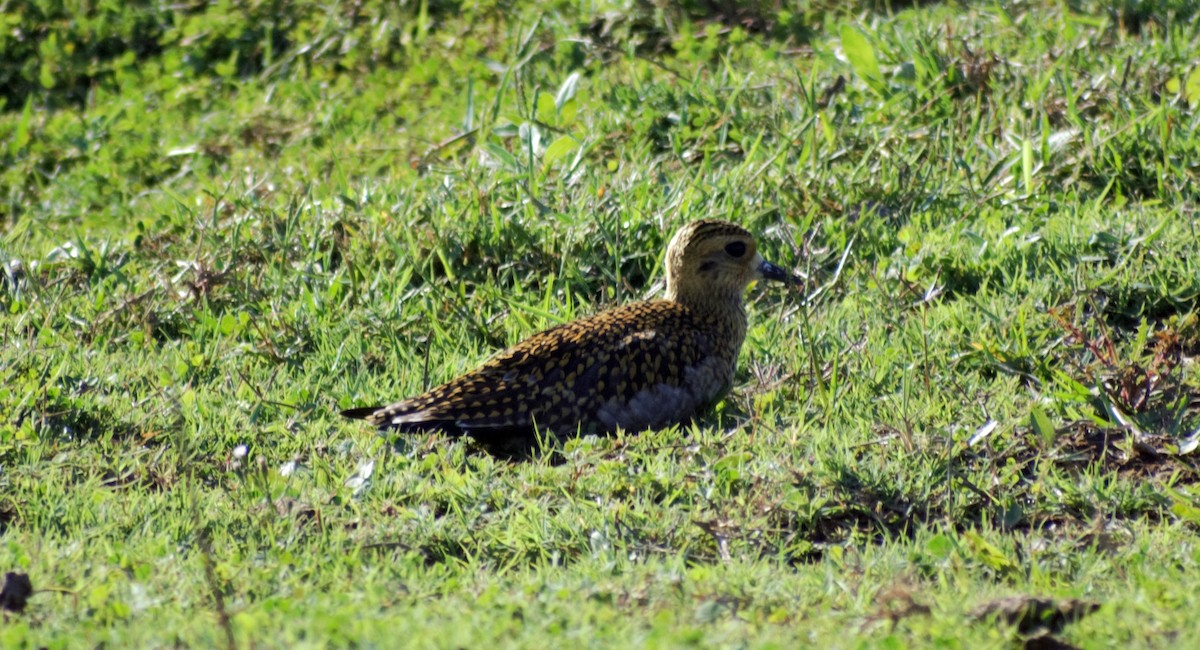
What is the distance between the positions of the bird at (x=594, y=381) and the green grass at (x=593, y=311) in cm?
13

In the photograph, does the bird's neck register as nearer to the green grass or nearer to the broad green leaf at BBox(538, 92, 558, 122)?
the green grass

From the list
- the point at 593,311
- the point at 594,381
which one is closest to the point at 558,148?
the point at 593,311

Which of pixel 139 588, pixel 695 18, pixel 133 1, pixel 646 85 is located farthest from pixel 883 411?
pixel 133 1

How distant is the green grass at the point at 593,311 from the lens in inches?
168

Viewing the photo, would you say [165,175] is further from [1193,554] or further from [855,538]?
[1193,554]

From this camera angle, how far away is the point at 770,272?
661 cm

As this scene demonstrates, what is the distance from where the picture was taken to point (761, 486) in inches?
194

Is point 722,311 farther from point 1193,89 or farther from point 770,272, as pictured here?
point 1193,89

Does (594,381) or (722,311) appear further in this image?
(722,311)

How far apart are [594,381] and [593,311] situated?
114 centimetres

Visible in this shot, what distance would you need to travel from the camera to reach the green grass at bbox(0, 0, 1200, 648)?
427 cm

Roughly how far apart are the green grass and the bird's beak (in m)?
0.14

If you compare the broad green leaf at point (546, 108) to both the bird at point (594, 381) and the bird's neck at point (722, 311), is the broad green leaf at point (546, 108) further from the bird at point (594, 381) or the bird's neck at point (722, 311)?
the bird at point (594, 381)

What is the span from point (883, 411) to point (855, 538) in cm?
96
